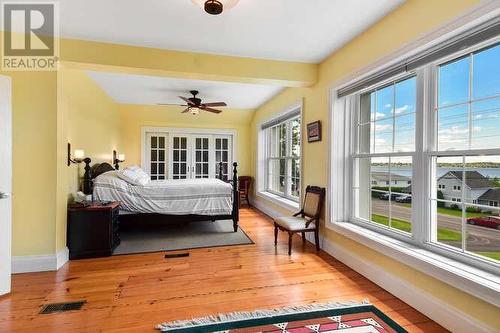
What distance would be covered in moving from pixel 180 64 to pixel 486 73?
9.33 ft

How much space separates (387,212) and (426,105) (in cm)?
110

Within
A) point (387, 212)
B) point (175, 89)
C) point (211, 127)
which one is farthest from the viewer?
point (211, 127)

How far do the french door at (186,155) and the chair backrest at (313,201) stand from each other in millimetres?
3820

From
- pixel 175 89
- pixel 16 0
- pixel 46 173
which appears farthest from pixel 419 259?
pixel 175 89

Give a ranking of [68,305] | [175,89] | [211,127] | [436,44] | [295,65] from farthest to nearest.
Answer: [211,127] < [175,89] < [295,65] < [68,305] < [436,44]

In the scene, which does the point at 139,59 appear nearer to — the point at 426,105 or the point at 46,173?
the point at 46,173

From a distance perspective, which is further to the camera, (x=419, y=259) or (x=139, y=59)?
(x=139, y=59)

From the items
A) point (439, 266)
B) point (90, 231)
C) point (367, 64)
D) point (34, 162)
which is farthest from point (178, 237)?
point (367, 64)

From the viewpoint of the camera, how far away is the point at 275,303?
7.14 ft

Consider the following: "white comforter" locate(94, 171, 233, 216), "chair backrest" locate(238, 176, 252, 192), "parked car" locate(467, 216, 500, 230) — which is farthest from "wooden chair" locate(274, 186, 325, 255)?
"chair backrest" locate(238, 176, 252, 192)

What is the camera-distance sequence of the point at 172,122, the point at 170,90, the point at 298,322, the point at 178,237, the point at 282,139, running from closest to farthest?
the point at 298,322
the point at 178,237
the point at 170,90
the point at 282,139
the point at 172,122

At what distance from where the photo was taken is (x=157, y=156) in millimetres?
6914

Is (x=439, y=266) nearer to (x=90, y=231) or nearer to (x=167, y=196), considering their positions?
(x=167, y=196)

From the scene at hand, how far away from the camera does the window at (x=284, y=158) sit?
4887 mm
